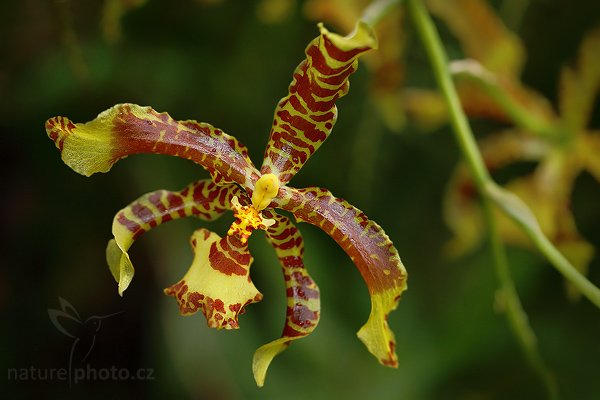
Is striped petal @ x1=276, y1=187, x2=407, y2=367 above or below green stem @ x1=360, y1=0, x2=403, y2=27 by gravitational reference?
below

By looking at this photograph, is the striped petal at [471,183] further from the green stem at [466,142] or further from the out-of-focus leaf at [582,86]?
the green stem at [466,142]

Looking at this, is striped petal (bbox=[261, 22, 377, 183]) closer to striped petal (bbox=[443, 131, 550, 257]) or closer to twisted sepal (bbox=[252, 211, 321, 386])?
twisted sepal (bbox=[252, 211, 321, 386])

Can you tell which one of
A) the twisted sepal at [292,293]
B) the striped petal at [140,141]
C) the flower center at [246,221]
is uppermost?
the striped petal at [140,141]

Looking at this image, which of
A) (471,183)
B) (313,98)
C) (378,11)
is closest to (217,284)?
(313,98)

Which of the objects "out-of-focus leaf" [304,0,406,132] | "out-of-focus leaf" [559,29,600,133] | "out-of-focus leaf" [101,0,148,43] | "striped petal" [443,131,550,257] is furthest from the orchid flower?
"out-of-focus leaf" [559,29,600,133]

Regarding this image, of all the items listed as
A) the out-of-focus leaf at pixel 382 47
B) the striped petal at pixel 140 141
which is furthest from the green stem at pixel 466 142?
the striped petal at pixel 140 141

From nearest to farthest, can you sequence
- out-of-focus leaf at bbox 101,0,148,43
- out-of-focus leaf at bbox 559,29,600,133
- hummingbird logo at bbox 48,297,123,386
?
out-of-focus leaf at bbox 101,0,148,43, hummingbird logo at bbox 48,297,123,386, out-of-focus leaf at bbox 559,29,600,133
